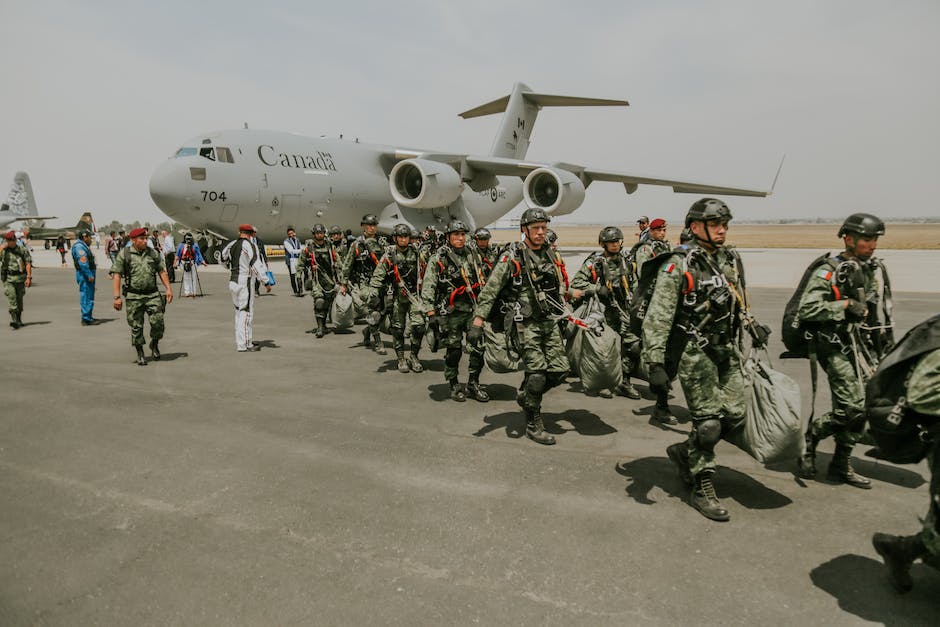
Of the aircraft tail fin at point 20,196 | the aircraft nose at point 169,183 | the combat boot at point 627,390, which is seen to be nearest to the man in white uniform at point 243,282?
the combat boot at point 627,390

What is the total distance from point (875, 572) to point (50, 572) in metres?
4.62

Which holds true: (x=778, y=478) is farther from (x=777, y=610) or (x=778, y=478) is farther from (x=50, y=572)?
(x=50, y=572)

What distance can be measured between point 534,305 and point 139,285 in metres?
6.05

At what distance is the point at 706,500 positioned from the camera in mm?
3846

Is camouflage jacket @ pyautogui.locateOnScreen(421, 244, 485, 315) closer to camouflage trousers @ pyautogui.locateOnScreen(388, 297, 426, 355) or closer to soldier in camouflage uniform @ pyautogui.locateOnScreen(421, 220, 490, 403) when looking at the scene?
soldier in camouflage uniform @ pyautogui.locateOnScreen(421, 220, 490, 403)

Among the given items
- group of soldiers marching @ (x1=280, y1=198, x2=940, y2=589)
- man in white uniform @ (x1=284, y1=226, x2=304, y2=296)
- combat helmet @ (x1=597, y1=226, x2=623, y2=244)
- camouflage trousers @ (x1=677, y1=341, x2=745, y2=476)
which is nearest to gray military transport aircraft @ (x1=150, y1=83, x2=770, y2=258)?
man in white uniform @ (x1=284, y1=226, x2=304, y2=296)

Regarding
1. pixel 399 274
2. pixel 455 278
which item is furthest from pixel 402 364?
pixel 455 278

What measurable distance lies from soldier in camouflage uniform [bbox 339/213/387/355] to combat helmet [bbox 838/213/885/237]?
22.1 feet

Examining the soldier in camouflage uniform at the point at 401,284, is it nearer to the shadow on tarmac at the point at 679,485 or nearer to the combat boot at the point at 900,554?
the shadow on tarmac at the point at 679,485

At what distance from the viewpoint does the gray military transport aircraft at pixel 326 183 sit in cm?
1719

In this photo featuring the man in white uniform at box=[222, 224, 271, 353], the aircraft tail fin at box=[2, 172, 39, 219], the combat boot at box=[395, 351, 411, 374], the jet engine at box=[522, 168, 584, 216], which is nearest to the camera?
the combat boot at box=[395, 351, 411, 374]

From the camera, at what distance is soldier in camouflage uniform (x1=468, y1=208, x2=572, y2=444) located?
17.2 ft

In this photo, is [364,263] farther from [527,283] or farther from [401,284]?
[527,283]

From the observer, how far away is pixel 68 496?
4.15 meters
